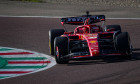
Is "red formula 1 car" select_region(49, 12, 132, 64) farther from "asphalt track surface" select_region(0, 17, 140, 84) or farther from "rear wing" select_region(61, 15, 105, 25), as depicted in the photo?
"asphalt track surface" select_region(0, 17, 140, 84)

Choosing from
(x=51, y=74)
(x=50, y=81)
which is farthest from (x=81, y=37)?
(x=50, y=81)

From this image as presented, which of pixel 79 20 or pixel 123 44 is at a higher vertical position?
pixel 79 20

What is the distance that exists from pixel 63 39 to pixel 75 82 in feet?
8.43

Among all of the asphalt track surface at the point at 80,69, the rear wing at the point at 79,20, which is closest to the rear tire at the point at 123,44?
the asphalt track surface at the point at 80,69

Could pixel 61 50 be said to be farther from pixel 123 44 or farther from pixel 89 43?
pixel 123 44

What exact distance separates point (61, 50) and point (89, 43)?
2.83 feet

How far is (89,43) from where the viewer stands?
10.8 metres

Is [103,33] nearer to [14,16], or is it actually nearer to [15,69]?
[15,69]

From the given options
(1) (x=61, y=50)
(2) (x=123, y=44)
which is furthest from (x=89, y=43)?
(2) (x=123, y=44)

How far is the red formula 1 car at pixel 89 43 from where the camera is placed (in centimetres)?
1073

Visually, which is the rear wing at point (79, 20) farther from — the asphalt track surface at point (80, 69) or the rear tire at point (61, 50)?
the rear tire at point (61, 50)

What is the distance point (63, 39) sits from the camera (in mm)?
11000

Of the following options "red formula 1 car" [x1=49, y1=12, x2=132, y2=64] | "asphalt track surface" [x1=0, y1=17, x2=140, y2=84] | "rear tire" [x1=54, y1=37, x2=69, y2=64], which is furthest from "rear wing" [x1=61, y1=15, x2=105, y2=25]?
"rear tire" [x1=54, y1=37, x2=69, y2=64]

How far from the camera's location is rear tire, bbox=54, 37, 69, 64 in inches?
426
